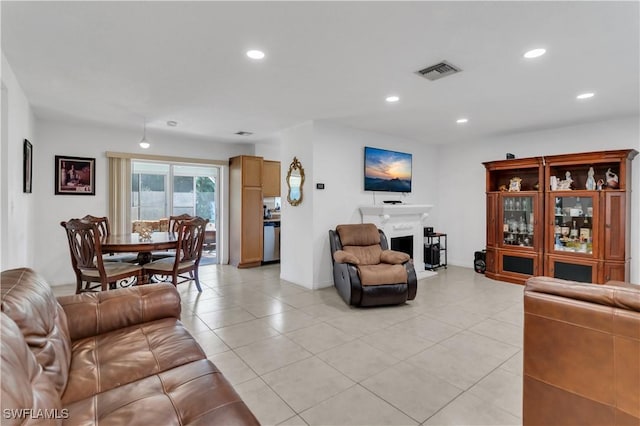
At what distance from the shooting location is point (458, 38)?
2.30 meters

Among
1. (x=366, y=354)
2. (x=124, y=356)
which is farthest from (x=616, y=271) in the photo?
(x=124, y=356)

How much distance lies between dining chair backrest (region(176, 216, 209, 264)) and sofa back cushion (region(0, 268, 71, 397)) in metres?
2.33

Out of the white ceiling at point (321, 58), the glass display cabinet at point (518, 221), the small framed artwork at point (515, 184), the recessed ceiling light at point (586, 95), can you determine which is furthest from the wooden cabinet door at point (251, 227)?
the recessed ceiling light at point (586, 95)

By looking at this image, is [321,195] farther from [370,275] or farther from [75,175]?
[75,175]

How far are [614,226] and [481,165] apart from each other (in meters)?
2.22

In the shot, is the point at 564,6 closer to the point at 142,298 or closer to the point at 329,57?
the point at 329,57

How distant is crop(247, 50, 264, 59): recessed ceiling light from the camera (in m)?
2.51

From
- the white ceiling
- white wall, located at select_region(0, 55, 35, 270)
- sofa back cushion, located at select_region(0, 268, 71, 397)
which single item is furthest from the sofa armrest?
the white ceiling

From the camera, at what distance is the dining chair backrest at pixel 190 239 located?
157 inches

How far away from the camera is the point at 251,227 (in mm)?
6207

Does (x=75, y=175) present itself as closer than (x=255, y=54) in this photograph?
No

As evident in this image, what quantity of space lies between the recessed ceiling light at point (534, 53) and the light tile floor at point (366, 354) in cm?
242

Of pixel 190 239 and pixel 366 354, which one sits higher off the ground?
pixel 190 239

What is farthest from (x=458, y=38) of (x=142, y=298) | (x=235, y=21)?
(x=142, y=298)
